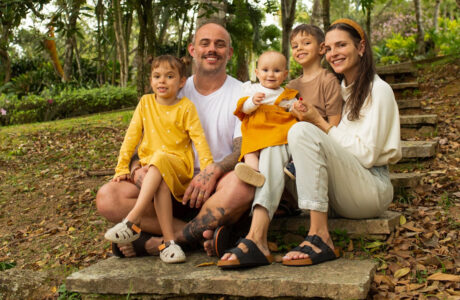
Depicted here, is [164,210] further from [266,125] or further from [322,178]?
[322,178]

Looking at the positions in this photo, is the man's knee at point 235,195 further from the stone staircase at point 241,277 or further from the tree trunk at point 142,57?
the tree trunk at point 142,57

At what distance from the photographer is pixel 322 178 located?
2572 millimetres

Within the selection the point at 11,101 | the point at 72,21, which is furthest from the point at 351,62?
the point at 11,101

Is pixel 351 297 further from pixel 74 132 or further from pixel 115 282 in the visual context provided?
pixel 74 132

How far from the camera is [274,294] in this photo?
233 cm

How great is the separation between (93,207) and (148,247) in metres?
1.75

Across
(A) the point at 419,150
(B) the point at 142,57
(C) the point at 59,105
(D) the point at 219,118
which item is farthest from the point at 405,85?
(C) the point at 59,105

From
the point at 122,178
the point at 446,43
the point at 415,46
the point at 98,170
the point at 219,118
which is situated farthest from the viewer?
the point at 415,46

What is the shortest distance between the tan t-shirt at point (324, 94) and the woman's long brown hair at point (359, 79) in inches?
3.5

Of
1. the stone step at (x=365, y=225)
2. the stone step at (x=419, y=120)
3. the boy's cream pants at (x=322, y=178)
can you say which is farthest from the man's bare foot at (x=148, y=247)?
the stone step at (x=419, y=120)

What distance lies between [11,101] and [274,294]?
986cm

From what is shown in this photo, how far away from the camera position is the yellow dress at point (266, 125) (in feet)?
9.27

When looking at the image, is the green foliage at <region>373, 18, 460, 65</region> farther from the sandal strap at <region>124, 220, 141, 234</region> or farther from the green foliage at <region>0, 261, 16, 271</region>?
the green foliage at <region>0, 261, 16, 271</region>

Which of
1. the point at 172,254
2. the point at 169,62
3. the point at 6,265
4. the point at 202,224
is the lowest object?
the point at 6,265
